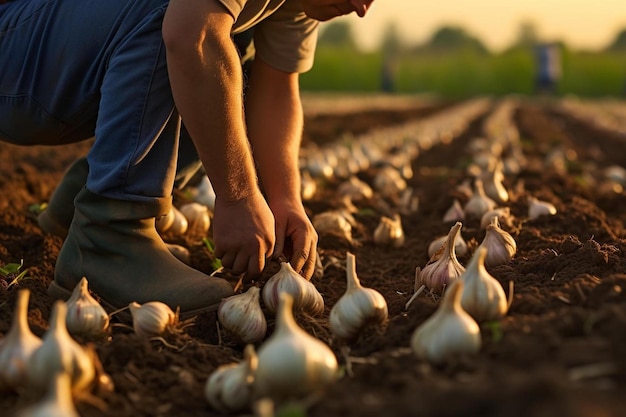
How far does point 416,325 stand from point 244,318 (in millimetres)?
455

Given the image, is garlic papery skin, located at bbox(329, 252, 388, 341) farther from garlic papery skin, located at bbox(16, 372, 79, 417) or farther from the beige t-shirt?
the beige t-shirt

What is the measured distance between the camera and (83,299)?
7.11 ft

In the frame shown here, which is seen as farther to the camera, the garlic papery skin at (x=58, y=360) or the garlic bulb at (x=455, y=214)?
the garlic bulb at (x=455, y=214)

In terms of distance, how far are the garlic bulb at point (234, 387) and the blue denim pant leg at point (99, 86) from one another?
34.6 inches

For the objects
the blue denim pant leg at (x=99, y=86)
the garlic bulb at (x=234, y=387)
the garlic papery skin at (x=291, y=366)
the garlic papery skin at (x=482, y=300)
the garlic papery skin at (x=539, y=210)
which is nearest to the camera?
the garlic papery skin at (x=291, y=366)

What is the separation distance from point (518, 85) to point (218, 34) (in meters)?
44.7

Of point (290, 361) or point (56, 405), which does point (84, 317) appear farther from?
point (56, 405)

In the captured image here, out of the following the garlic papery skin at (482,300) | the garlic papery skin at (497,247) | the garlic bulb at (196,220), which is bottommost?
the garlic bulb at (196,220)

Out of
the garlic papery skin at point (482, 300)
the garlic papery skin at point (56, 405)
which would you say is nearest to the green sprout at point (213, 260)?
the garlic papery skin at point (482, 300)

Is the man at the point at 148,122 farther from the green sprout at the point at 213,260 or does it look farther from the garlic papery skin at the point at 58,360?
the garlic papery skin at the point at 58,360

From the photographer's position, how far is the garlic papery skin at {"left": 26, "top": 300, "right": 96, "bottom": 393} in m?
1.61

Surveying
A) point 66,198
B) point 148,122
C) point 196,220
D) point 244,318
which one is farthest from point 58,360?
point 196,220

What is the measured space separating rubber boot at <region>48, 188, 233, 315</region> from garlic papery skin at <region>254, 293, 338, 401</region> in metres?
0.82

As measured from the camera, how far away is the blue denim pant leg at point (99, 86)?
2463 millimetres
